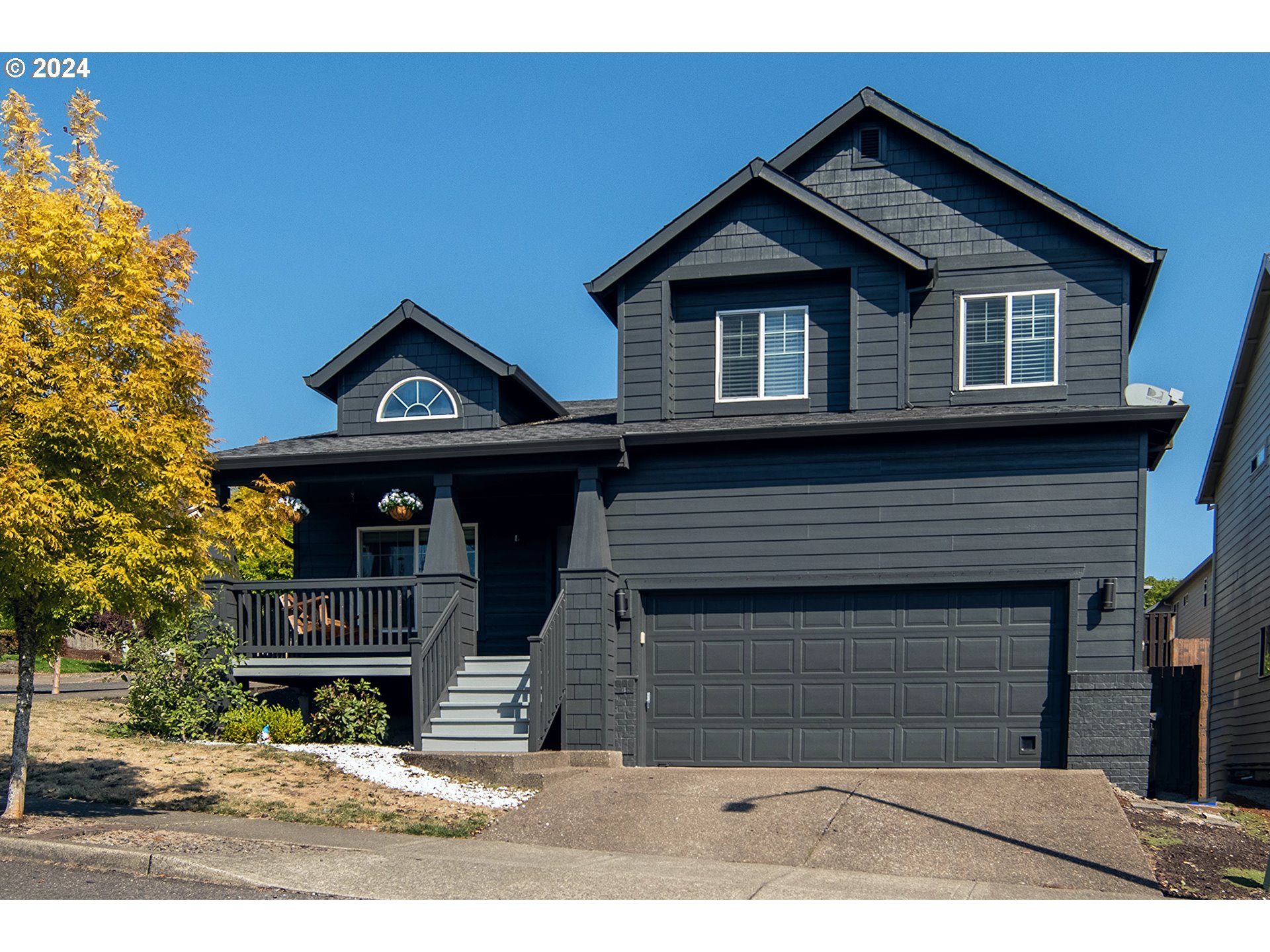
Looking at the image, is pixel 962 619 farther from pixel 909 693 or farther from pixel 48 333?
pixel 48 333

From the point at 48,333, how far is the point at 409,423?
7346 millimetres

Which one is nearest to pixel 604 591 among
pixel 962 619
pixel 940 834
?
pixel 962 619

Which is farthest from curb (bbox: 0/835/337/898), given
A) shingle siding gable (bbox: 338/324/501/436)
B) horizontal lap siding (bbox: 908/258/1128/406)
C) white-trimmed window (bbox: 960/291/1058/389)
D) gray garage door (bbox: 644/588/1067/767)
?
white-trimmed window (bbox: 960/291/1058/389)

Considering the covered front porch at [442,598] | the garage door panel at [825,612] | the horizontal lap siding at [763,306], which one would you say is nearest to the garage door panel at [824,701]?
the garage door panel at [825,612]

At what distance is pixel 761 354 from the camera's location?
1518 centimetres

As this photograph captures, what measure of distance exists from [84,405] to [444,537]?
6054mm

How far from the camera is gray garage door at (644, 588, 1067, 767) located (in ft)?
44.8

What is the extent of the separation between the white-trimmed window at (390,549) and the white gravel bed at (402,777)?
360 centimetres

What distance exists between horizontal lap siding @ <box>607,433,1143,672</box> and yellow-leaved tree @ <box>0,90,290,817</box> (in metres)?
6.02

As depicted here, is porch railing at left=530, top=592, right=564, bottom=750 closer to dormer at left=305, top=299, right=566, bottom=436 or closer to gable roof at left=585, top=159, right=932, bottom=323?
dormer at left=305, top=299, right=566, bottom=436

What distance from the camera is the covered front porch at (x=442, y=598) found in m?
13.9

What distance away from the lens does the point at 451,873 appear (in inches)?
333

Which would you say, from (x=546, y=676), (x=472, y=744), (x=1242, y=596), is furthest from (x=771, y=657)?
(x=1242, y=596)

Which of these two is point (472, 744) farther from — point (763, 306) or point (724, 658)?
point (763, 306)
